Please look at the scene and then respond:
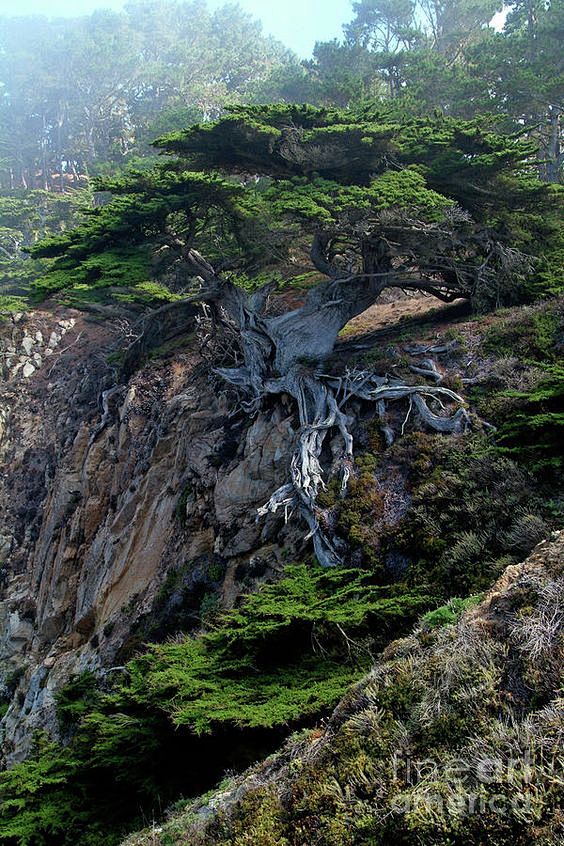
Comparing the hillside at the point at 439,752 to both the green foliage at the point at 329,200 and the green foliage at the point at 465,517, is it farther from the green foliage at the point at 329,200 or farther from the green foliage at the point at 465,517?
the green foliage at the point at 329,200

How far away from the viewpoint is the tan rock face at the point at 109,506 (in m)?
11.7

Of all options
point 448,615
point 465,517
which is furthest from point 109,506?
point 448,615

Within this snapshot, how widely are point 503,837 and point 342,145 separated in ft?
38.2

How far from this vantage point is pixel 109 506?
16375 mm

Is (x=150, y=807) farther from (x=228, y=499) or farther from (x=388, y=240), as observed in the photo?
(x=388, y=240)

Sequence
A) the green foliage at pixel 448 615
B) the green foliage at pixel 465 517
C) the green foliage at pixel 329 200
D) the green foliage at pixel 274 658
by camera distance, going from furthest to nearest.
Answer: the green foliage at pixel 329 200
the green foliage at pixel 465 517
the green foliage at pixel 274 658
the green foliage at pixel 448 615

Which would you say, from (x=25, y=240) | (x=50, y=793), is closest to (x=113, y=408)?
(x=50, y=793)

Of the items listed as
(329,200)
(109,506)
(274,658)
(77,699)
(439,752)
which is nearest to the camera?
(439,752)

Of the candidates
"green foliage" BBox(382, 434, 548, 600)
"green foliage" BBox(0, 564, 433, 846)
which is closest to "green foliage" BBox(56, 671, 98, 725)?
"green foliage" BBox(0, 564, 433, 846)

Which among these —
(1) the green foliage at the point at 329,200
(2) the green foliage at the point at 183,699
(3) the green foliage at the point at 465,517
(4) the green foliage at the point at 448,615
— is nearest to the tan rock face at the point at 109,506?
(3) the green foliage at the point at 465,517

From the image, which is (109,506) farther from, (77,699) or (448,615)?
(448,615)

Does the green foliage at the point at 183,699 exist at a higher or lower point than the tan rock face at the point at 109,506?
lower

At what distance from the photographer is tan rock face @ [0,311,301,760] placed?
1174 centimetres

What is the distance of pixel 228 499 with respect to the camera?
11.8 meters
